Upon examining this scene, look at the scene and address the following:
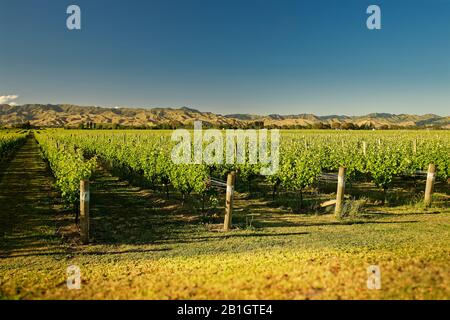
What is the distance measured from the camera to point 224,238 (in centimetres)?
934

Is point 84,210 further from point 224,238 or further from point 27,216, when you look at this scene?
point 27,216

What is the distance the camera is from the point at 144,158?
18.5 meters

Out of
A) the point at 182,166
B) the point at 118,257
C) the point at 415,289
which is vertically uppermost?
the point at 182,166

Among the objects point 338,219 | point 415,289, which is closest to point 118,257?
point 415,289

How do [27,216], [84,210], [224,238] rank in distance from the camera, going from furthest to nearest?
[27,216] → [224,238] → [84,210]

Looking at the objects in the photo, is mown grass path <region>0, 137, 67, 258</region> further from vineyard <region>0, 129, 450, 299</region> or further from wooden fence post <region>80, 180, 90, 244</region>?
wooden fence post <region>80, 180, 90, 244</region>

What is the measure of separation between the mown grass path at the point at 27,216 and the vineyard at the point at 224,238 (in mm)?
51

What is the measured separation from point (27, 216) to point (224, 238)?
7.60 metres

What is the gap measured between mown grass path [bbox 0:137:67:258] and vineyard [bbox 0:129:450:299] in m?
0.05

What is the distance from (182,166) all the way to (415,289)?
10051mm

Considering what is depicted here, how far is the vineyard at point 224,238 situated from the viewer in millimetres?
5438

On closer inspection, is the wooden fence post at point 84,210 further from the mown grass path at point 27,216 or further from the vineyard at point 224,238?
the mown grass path at point 27,216

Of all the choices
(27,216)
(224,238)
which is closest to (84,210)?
(224,238)
